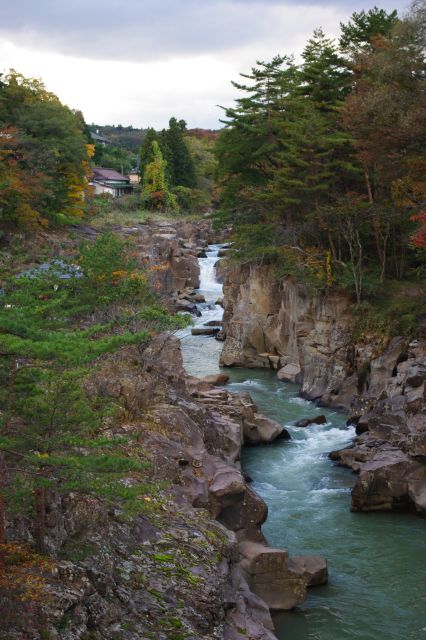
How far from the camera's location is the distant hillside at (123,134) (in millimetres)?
148750

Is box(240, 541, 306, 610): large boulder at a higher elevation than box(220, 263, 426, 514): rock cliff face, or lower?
lower

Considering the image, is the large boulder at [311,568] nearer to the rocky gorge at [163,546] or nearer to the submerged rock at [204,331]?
the rocky gorge at [163,546]

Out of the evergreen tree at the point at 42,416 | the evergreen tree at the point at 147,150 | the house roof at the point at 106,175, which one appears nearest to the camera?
the evergreen tree at the point at 42,416

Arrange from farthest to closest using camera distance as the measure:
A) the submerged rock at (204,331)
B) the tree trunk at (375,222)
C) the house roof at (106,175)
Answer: the house roof at (106,175), the submerged rock at (204,331), the tree trunk at (375,222)

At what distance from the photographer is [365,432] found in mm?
21734

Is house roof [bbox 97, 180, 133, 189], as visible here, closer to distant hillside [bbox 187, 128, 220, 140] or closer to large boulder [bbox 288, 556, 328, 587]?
distant hillside [bbox 187, 128, 220, 140]

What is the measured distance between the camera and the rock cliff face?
57.4 ft

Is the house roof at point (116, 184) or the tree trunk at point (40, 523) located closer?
the tree trunk at point (40, 523)

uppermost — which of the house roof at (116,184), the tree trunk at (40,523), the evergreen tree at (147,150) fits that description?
the evergreen tree at (147,150)

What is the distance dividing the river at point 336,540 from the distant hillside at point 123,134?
409 feet

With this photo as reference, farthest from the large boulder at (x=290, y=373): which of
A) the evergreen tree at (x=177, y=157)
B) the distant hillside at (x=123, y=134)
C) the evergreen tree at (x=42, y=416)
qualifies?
the distant hillside at (x=123, y=134)

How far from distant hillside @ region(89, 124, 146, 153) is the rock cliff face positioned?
113 metres

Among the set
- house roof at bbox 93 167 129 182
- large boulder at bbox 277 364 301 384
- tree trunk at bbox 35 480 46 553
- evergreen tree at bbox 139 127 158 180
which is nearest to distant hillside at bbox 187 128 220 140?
house roof at bbox 93 167 129 182

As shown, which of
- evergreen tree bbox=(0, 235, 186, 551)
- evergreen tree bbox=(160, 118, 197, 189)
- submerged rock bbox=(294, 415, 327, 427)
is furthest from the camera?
evergreen tree bbox=(160, 118, 197, 189)
